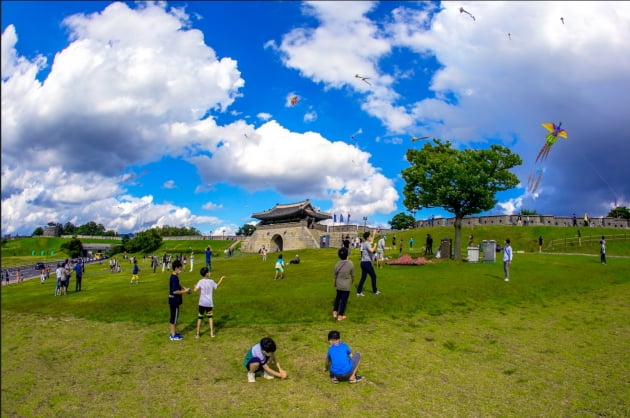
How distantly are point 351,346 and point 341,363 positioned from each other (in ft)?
7.98

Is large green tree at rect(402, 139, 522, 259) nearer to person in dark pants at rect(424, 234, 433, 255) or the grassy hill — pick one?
Result: person in dark pants at rect(424, 234, 433, 255)

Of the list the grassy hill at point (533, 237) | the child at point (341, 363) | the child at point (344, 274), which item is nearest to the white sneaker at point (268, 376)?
the child at point (341, 363)

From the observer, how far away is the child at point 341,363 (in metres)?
9.55

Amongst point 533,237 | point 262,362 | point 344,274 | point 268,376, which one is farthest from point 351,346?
point 533,237

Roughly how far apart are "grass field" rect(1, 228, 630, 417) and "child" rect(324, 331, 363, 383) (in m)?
0.28

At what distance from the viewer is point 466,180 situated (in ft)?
107

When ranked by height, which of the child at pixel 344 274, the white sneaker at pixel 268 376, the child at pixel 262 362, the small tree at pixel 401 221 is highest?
the small tree at pixel 401 221

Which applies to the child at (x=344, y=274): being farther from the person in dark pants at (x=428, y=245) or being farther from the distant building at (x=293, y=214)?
the distant building at (x=293, y=214)

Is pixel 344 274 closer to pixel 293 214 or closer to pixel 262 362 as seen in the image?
pixel 262 362

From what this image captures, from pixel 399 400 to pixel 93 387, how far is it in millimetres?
6973

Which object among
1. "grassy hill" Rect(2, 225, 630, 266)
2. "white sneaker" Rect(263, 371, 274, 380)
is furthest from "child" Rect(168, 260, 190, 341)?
"grassy hill" Rect(2, 225, 630, 266)

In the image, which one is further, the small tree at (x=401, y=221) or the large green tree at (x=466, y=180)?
the small tree at (x=401, y=221)

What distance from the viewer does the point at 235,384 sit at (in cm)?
962

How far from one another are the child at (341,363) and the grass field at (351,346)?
0.93ft
